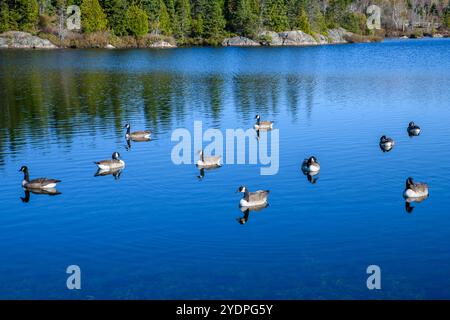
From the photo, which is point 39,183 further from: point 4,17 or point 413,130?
point 4,17

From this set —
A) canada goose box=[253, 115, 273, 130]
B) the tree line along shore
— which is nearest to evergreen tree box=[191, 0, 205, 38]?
the tree line along shore

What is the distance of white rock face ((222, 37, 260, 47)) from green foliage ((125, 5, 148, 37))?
28438 mm

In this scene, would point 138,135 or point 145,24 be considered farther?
point 145,24

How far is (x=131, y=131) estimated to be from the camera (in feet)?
140

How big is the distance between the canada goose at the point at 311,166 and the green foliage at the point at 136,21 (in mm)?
148748

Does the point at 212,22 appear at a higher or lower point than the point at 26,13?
lower

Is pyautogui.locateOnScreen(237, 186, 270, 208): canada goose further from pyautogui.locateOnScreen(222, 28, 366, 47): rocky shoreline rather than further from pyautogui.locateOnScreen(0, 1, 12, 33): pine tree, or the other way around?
pyautogui.locateOnScreen(222, 28, 366, 47): rocky shoreline

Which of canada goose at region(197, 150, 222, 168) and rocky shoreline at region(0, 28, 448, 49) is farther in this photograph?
rocky shoreline at region(0, 28, 448, 49)

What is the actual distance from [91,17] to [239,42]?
49.9 metres

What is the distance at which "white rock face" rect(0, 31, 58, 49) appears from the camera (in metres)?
153

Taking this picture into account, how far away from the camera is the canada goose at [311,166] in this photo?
2944 centimetres

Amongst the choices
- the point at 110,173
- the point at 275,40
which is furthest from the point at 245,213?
the point at 275,40

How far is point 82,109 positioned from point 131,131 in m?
13.2

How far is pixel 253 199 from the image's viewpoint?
24812 mm
